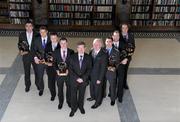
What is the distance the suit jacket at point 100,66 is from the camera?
4.80 metres

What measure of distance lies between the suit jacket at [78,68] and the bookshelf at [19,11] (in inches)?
213

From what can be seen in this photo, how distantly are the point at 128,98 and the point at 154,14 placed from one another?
4798mm

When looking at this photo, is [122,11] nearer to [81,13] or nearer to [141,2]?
[141,2]

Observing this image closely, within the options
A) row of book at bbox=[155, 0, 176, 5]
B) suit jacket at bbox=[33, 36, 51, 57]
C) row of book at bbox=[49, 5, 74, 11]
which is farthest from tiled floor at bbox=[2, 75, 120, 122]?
row of book at bbox=[155, 0, 176, 5]

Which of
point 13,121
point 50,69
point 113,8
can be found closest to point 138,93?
point 50,69

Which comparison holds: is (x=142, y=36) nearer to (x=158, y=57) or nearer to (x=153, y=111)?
(x=158, y=57)

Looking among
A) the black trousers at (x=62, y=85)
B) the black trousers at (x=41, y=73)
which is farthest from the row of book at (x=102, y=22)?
the black trousers at (x=62, y=85)

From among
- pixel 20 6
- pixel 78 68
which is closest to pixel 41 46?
pixel 78 68

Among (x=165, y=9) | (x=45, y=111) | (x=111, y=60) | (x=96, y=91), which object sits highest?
(x=165, y=9)

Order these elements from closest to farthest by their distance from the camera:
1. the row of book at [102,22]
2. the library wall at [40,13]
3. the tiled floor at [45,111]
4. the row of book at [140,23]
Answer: the tiled floor at [45,111]
the library wall at [40,13]
the row of book at [102,22]
the row of book at [140,23]

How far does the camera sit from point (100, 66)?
4.86 meters

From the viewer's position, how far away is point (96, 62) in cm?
482

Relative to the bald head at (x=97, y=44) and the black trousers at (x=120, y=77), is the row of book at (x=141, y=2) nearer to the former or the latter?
the black trousers at (x=120, y=77)

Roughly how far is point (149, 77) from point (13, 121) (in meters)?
3.19
